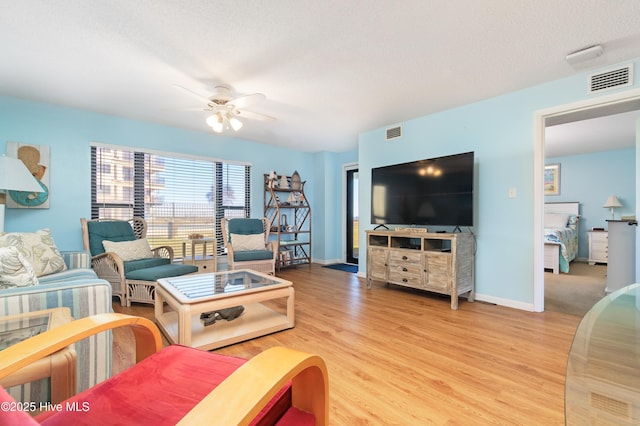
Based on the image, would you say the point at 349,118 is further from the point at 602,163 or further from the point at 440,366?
the point at 602,163

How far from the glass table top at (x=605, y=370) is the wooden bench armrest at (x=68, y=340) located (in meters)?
1.32

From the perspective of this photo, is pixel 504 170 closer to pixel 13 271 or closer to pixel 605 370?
pixel 605 370

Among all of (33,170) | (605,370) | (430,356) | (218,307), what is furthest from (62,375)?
(33,170)

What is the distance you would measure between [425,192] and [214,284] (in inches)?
100

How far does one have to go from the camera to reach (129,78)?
8.75 feet

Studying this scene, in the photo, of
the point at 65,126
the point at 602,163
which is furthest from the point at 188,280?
the point at 602,163

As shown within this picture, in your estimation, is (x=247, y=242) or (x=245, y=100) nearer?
(x=245, y=100)

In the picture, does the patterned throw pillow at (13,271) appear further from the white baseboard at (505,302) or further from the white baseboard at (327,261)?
the white baseboard at (327,261)

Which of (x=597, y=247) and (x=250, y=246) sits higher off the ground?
(x=250, y=246)

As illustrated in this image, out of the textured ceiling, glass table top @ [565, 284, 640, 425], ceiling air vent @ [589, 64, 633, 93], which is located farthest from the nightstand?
glass table top @ [565, 284, 640, 425]

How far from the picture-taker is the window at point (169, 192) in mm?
3766

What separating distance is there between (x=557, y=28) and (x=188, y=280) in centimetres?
344

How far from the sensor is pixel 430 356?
75.6 inches

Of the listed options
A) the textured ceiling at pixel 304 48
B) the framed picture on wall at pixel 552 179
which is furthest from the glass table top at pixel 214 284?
the framed picture on wall at pixel 552 179
